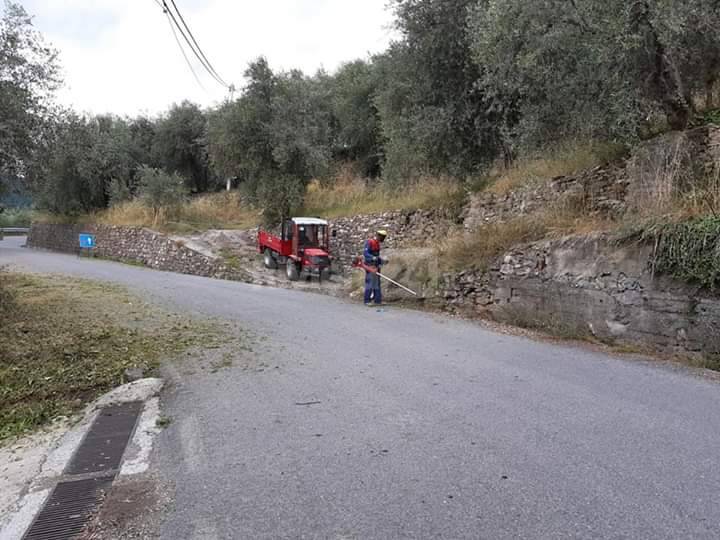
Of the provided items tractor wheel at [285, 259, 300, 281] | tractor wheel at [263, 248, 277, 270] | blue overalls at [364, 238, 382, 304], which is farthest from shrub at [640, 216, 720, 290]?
tractor wheel at [263, 248, 277, 270]

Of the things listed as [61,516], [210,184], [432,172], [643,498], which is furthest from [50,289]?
[210,184]

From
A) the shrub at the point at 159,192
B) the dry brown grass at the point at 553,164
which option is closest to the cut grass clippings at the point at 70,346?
the dry brown grass at the point at 553,164

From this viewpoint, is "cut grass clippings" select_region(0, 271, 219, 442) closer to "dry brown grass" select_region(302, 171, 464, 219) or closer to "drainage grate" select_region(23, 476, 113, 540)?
"drainage grate" select_region(23, 476, 113, 540)

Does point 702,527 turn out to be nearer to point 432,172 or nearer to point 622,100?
point 622,100

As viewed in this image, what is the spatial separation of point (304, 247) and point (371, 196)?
503cm

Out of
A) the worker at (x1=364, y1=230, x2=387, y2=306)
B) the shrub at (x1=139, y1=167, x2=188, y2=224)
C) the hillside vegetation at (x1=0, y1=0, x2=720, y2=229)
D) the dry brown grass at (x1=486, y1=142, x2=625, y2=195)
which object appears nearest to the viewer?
the hillside vegetation at (x1=0, y1=0, x2=720, y2=229)

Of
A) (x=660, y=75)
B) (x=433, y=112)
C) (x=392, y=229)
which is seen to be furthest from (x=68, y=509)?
(x=392, y=229)

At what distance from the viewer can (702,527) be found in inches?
114

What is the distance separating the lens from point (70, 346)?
6699 millimetres

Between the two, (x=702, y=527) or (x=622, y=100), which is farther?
(x=622, y=100)

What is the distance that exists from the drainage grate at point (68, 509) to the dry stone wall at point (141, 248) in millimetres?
16185

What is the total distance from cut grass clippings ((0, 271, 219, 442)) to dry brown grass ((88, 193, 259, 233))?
55.9 feet

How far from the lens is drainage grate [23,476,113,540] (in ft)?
9.58

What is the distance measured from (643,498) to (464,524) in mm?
1235
